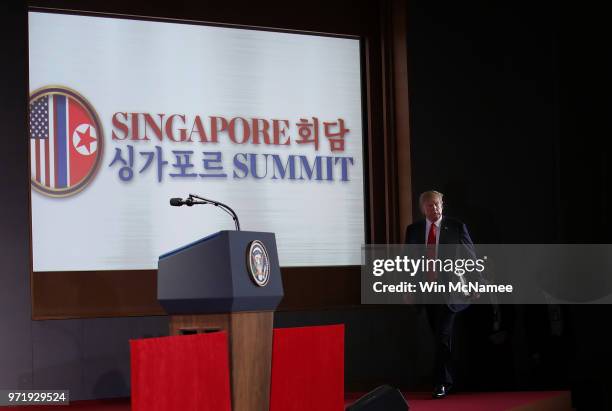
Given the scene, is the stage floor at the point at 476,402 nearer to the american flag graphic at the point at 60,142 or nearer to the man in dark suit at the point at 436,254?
the man in dark suit at the point at 436,254

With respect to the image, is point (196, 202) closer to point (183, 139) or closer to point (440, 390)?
point (183, 139)

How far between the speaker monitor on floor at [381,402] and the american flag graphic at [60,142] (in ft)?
11.2

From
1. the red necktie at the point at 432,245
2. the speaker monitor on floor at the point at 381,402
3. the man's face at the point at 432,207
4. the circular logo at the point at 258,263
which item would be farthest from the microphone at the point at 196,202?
the red necktie at the point at 432,245

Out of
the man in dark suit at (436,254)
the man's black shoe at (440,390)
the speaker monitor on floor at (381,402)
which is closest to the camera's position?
the speaker monitor on floor at (381,402)

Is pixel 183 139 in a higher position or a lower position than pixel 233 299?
higher

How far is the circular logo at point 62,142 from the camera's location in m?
5.73

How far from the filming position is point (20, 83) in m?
5.64

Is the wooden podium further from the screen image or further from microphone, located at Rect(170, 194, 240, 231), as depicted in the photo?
the screen image

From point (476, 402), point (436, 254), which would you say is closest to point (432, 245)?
point (436, 254)

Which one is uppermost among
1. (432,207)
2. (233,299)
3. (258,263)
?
(432,207)

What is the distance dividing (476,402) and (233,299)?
303 centimetres

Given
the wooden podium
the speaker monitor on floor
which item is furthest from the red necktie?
the speaker monitor on floor

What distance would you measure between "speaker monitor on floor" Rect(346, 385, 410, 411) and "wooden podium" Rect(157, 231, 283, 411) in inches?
22.2

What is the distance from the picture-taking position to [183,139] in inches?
241
